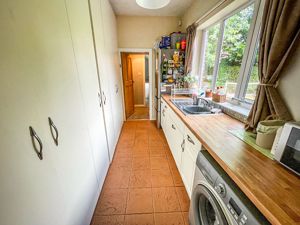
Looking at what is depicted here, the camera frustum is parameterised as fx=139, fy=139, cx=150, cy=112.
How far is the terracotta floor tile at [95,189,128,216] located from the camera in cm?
147

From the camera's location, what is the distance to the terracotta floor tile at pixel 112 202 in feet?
4.83

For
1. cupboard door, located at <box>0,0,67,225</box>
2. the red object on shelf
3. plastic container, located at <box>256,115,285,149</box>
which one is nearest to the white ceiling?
the red object on shelf

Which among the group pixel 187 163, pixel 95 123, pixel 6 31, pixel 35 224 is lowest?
pixel 187 163

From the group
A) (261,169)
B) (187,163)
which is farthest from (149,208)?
(261,169)

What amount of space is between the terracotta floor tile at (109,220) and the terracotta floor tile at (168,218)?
1.14 feet

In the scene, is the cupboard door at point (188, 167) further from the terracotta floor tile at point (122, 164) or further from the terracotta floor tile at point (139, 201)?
the terracotta floor tile at point (122, 164)

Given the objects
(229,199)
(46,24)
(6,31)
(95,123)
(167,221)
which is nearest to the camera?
(6,31)

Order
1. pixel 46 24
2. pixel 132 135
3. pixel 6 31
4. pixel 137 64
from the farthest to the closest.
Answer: pixel 137 64 < pixel 132 135 < pixel 46 24 < pixel 6 31

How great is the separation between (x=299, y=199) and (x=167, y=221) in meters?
1.13

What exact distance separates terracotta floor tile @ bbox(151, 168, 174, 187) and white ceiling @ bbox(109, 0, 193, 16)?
2.99 m

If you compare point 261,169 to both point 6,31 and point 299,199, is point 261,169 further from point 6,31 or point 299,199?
point 6,31

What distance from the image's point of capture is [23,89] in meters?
0.66

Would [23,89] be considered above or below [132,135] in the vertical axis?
above

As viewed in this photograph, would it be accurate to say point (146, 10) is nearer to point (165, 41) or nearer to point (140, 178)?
point (165, 41)
